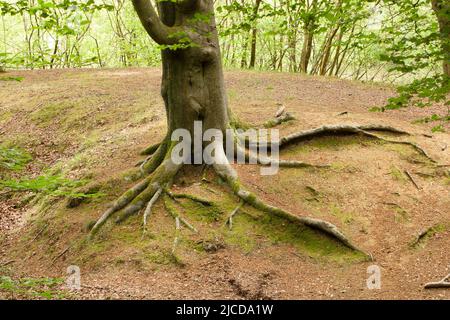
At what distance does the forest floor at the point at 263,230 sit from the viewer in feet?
19.4

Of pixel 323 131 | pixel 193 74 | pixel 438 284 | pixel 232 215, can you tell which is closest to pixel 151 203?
pixel 232 215

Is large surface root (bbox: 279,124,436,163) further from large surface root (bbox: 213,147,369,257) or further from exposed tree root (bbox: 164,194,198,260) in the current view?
exposed tree root (bbox: 164,194,198,260)

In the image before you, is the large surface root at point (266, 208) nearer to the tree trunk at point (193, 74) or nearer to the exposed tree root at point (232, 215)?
the exposed tree root at point (232, 215)

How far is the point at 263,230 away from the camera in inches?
272

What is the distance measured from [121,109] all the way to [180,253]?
321 inches

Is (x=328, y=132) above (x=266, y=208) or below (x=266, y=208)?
above

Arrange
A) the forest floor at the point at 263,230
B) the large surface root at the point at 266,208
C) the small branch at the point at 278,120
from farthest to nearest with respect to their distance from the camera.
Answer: the small branch at the point at 278,120 < the large surface root at the point at 266,208 < the forest floor at the point at 263,230

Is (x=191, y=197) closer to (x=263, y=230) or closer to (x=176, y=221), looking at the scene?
(x=176, y=221)

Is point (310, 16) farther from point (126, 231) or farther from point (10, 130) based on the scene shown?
point (10, 130)

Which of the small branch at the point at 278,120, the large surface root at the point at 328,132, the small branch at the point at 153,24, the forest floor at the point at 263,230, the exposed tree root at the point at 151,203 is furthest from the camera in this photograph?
the small branch at the point at 278,120

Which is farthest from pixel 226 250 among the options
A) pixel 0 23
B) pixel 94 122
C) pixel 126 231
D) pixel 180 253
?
pixel 0 23

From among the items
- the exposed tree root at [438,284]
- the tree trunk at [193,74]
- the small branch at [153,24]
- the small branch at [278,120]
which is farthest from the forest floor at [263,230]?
the small branch at [153,24]

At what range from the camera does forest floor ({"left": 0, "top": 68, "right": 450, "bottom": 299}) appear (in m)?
5.91
